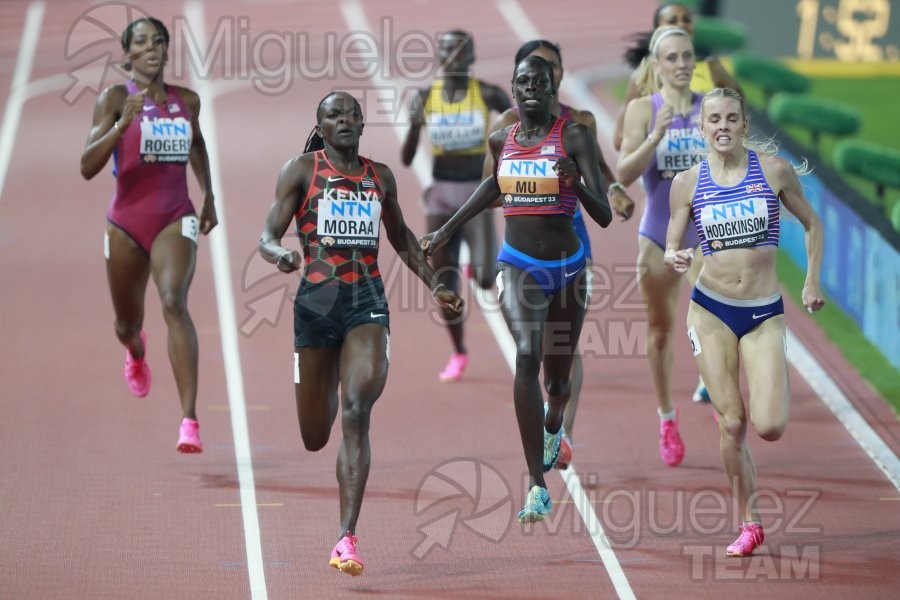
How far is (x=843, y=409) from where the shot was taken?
36.1 ft

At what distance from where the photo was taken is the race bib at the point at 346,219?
770 centimetres

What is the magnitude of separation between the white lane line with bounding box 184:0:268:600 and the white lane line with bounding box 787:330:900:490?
385cm

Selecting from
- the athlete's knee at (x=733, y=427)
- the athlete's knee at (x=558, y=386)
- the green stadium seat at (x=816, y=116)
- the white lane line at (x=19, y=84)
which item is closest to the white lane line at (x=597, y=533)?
the athlete's knee at (x=558, y=386)

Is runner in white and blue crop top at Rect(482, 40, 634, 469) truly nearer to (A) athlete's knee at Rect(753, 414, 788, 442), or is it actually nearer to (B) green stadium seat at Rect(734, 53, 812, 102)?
(A) athlete's knee at Rect(753, 414, 788, 442)

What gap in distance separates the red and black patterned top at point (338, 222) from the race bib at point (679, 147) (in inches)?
92.5

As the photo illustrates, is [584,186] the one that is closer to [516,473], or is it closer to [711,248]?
[711,248]

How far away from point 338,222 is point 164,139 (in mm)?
2037

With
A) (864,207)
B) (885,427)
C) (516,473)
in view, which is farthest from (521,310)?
(864,207)

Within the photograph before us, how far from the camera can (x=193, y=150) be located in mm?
9539

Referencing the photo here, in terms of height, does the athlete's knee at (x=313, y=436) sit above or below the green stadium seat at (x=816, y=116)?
below

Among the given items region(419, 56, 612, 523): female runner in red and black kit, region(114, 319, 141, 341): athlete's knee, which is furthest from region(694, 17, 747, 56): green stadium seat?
region(419, 56, 612, 523): female runner in red and black kit

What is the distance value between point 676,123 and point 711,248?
1.67 m

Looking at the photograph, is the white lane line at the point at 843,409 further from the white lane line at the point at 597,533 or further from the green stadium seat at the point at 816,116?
the green stadium seat at the point at 816,116

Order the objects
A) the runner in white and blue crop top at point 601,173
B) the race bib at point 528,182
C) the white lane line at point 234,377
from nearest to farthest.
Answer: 1. the race bib at point 528,182
2. the white lane line at point 234,377
3. the runner in white and blue crop top at point 601,173
